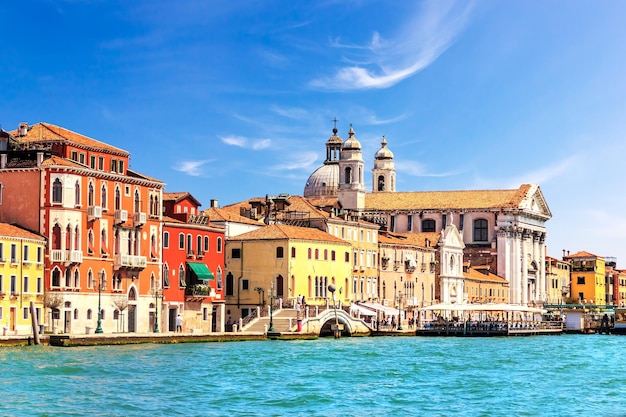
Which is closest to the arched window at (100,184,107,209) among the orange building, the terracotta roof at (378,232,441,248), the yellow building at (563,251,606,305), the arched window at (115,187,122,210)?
the orange building

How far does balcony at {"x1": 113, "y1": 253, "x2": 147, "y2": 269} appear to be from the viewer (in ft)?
192

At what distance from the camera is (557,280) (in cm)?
12838

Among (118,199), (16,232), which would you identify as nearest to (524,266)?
(118,199)

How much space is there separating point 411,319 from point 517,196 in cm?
2974

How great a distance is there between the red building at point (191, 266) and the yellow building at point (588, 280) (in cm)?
7219

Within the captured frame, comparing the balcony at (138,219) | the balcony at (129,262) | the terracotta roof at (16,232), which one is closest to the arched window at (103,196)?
the balcony at (138,219)

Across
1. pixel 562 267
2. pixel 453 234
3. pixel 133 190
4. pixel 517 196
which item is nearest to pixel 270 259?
pixel 133 190

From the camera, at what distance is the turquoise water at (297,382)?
33062 millimetres

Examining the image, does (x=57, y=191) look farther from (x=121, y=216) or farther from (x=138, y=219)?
(x=138, y=219)

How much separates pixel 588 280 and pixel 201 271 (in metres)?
77.4

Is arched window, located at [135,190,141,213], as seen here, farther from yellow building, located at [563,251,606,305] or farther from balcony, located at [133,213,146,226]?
yellow building, located at [563,251,606,305]

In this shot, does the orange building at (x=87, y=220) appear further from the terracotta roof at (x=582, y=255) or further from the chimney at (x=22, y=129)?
the terracotta roof at (x=582, y=255)

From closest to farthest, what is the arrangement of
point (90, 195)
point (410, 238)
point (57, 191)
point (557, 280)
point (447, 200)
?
point (57, 191) → point (90, 195) → point (410, 238) → point (447, 200) → point (557, 280)

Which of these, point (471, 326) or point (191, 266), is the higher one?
point (191, 266)
